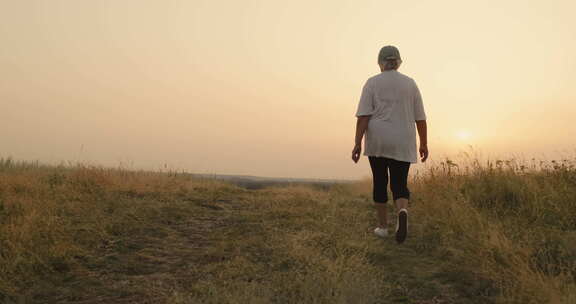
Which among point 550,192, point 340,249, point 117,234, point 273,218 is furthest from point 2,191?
point 550,192

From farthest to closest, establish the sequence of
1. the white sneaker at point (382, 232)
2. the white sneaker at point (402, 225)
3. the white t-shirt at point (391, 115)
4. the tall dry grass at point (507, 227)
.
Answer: the white sneaker at point (382, 232)
the white t-shirt at point (391, 115)
the white sneaker at point (402, 225)
the tall dry grass at point (507, 227)

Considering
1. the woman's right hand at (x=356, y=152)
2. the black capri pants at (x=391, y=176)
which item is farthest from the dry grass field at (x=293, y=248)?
the woman's right hand at (x=356, y=152)

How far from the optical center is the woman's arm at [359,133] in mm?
5355

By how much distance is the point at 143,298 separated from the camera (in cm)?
349

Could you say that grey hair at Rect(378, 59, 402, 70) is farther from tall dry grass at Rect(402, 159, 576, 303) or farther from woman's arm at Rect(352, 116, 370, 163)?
tall dry grass at Rect(402, 159, 576, 303)

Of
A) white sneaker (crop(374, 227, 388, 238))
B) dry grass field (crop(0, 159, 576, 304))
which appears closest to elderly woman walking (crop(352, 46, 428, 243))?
white sneaker (crop(374, 227, 388, 238))

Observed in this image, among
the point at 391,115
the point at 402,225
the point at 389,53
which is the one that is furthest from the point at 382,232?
the point at 389,53

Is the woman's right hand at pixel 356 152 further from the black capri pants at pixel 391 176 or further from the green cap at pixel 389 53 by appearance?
the green cap at pixel 389 53

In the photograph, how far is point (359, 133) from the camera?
536 cm

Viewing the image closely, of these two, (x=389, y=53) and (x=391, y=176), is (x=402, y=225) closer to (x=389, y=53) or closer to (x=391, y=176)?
(x=391, y=176)

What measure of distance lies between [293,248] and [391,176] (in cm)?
156

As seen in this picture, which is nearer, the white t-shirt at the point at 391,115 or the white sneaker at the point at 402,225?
the white sneaker at the point at 402,225

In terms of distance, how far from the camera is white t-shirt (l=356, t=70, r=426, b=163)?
5223 mm

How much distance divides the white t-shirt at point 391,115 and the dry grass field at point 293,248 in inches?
39.2
